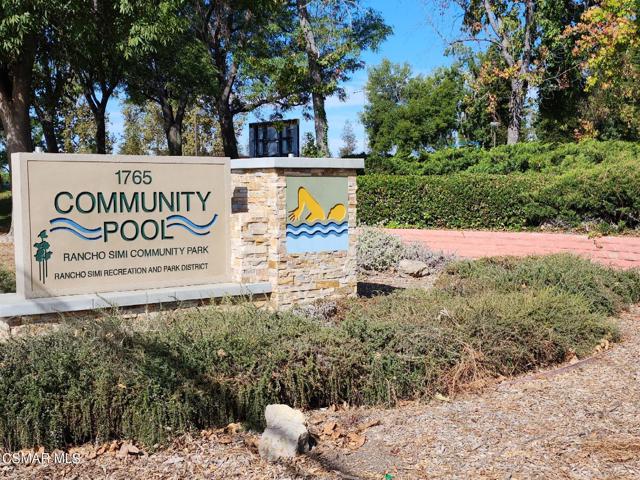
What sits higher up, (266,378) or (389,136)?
(389,136)

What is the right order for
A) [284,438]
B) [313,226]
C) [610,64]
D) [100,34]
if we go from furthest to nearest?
[610,64] → [100,34] → [313,226] → [284,438]

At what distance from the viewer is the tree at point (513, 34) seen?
850 inches

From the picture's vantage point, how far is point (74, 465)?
4043 millimetres

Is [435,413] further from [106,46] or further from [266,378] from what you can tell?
[106,46]

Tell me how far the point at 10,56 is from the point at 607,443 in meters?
15.0

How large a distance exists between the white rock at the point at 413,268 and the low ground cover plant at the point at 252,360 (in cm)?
442

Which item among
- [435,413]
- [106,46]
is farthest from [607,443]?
[106,46]

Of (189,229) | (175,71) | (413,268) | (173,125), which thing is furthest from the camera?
(173,125)

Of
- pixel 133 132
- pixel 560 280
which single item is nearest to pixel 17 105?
pixel 560 280

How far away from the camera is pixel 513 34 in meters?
22.4

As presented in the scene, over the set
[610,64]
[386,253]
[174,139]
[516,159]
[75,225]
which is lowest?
[386,253]

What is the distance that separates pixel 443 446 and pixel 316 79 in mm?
19978

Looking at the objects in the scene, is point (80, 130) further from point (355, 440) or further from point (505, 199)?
point (355, 440)

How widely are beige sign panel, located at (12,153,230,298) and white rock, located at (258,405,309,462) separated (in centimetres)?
304
